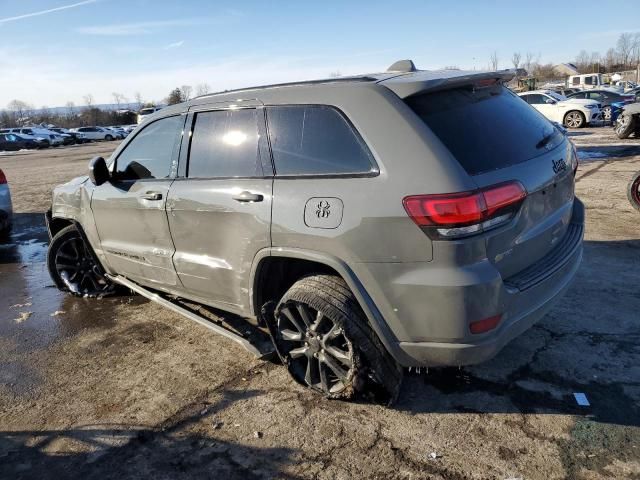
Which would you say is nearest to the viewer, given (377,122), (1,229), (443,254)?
(443,254)

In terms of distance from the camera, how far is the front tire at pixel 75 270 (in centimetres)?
534

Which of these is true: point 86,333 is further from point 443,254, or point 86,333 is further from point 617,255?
point 617,255

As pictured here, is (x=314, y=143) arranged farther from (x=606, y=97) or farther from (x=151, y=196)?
(x=606, y=97)

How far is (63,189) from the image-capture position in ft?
17.1

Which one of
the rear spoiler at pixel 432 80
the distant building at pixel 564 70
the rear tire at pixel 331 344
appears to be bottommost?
the rear tire at pixel 331 344

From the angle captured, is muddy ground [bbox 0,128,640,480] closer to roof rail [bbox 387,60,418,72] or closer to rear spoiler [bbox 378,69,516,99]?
rear spoiler [bbox 378,69,516,99]

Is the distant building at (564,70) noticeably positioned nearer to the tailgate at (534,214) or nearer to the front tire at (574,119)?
the front tire at (574,119)

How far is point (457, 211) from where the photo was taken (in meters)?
2.51

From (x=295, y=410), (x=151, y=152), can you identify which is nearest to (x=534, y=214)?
(x=295, y=410)

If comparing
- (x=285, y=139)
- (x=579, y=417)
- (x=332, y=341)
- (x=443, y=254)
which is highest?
(x=285, y=139)

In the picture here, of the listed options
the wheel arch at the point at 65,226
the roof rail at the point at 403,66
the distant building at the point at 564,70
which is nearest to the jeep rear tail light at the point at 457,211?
the roof rail at the point at 403,66

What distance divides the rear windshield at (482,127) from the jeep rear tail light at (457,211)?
0.17m

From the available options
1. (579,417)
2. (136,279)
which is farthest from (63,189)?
(579,417)

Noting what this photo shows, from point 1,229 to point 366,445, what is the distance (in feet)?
23.5
